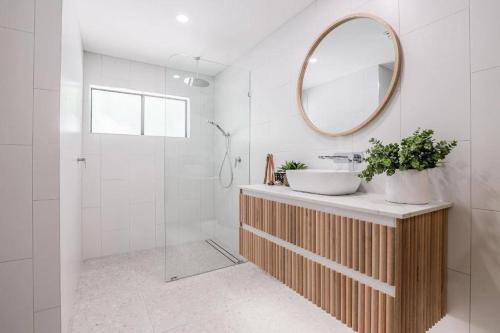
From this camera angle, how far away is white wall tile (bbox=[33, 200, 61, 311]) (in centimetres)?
118

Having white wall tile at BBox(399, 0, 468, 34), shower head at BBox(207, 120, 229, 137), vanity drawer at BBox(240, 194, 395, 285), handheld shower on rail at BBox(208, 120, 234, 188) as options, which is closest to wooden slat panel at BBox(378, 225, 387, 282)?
vanity drawer at BBox(240, 194, 395, 285)

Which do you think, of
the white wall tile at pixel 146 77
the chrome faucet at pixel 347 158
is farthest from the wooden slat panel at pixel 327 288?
the white wall tile at pixel 146 77

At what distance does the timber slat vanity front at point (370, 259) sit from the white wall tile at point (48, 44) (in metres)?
1.42

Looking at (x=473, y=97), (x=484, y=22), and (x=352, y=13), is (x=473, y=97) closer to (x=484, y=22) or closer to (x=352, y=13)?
(x=484, y=22)

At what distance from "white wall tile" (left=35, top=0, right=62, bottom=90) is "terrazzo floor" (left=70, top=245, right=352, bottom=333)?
1547 millimetres

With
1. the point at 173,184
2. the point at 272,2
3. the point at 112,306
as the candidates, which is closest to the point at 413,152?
the point at 272,2

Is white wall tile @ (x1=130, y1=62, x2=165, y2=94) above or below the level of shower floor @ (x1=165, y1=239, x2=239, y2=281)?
above

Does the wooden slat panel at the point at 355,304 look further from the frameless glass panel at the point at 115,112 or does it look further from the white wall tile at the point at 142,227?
the frameless glass panel at the point at 115,112

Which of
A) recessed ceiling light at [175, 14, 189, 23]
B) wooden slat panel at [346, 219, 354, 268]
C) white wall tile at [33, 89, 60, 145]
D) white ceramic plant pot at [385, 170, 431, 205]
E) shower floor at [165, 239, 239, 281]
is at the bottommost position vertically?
shower floor at [165, 239, 239, 281]

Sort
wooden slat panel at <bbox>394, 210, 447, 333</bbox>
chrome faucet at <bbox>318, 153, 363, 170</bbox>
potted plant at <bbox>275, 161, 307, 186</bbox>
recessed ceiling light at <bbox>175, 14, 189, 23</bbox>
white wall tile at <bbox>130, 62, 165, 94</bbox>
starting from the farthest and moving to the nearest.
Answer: white wall tile at <bbox>130, 62, 165, 94</bbox>, recessed ceiling light at <bbox>175, 14, 189, 23</bbox>, potted plant at <bbox>275, 161, 307, 186</bbox>, chrome faucet at <bbox>318, 153, 363, 170</bbox>, wooden slat panel at <bbox>394, 210, 447, 333</bbox>

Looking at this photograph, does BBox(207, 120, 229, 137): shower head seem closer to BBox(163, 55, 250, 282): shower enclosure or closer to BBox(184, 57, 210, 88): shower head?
BBox(163, 55, 250, 282): shower enclosure

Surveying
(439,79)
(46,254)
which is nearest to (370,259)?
(439,79)

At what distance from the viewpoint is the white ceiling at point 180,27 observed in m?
1.92

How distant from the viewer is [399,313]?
96 cm
